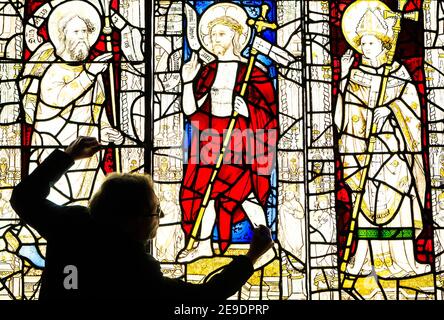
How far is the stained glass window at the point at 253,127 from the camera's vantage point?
5234mm

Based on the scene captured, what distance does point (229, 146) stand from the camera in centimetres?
538

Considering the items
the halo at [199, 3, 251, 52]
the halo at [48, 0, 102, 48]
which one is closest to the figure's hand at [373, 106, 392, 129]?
the halo at [199, 3, 251, 52]

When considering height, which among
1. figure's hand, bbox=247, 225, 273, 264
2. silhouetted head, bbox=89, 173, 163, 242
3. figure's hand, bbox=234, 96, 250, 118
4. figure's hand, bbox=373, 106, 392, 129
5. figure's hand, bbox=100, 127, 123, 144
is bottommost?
figure's hand, bbox=247, 225, 273, 264

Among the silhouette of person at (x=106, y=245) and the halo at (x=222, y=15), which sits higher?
the halo at (x=222, y=15)

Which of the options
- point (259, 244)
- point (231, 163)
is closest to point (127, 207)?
point (259, 244)

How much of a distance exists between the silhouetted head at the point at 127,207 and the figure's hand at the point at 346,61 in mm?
3409

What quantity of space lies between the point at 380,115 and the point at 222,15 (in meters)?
1.31

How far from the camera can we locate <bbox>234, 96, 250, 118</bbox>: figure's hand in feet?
17.9

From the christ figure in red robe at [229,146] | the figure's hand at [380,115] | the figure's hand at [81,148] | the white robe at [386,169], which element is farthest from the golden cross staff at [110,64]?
the figure's hand at [81,148]

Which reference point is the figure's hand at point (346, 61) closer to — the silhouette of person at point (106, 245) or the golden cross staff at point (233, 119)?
the golden cross staff at point (233, 119)

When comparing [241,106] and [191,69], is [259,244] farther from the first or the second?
[191,69]

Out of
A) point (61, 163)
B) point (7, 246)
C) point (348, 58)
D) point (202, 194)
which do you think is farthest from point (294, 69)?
point (61, 163)

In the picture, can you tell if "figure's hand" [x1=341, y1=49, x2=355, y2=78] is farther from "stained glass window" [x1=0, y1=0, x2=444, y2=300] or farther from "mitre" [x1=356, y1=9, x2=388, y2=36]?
"mitre" [x1=356, y1=9, x2=388, y2=36]
